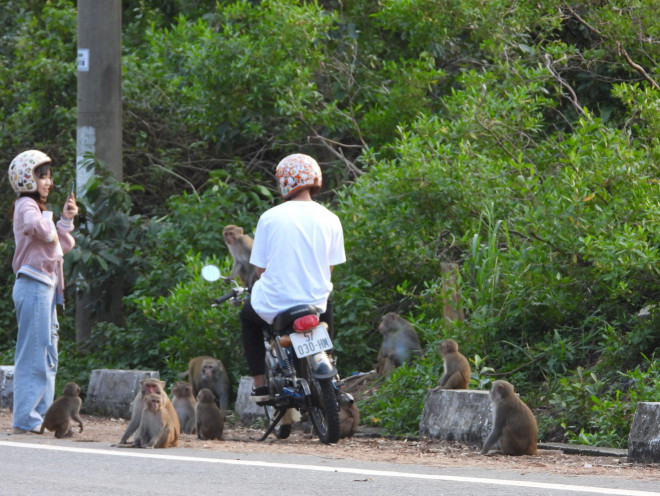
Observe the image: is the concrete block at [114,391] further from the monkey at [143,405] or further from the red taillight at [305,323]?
the red taillight at [305,323]

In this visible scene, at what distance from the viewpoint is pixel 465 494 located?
4.93m

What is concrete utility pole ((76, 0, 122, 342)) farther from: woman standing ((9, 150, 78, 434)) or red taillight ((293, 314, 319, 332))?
red taillight ((293, 314, 319, 332))

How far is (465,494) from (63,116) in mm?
9823

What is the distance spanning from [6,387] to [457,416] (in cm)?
454

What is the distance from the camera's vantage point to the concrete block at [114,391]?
969cm

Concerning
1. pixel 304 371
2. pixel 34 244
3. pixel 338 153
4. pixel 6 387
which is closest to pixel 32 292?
pixel 34 244

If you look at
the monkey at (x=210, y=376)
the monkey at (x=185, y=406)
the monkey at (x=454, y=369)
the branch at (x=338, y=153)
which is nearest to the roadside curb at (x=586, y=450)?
the monkey at (x=454, y=369)

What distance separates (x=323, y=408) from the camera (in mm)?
7340

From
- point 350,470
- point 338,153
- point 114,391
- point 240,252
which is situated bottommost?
point 350,470

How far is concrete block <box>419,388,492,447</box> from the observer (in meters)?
7.66

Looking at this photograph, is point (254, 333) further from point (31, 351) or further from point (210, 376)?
point (210, 376)

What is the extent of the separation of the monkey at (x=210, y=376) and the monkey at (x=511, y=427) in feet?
10.2

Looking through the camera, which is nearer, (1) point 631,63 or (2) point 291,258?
(2) point 291,258

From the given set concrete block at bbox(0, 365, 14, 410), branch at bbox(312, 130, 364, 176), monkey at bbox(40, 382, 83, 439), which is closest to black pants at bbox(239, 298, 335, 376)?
monkey at bbox(40, 382, 83, 439)
